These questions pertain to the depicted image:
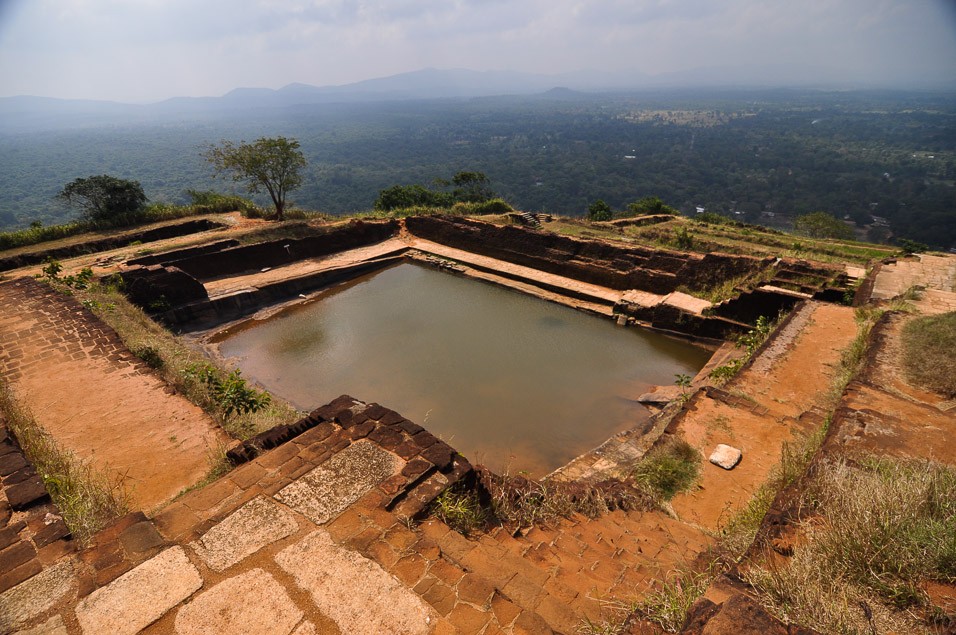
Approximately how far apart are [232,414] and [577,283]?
9.78m

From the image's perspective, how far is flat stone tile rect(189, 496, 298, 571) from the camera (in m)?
2.76

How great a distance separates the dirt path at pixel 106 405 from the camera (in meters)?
4.53

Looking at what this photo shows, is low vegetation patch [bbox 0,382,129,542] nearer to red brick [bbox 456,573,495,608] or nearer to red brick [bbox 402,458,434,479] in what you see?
red brick [bbox 402,458,434,479]

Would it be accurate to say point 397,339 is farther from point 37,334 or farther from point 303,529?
point 303,529

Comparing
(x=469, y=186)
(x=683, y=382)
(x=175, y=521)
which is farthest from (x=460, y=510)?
(x=469, y=186)

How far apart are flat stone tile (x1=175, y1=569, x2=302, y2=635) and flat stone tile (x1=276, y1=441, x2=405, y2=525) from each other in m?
0.52

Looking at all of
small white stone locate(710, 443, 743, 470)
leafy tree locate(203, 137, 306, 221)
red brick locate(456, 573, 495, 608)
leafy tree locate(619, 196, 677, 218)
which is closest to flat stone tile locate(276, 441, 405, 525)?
red brick locate(456, 573, 495, 608)

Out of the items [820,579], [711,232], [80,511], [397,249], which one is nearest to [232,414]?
[80,511]

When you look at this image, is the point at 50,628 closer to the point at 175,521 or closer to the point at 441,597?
the point at 175,521

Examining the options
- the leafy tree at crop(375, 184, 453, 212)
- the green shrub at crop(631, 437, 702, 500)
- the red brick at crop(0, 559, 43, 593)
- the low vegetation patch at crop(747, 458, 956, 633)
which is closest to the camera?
the low vegetation patch at crop(747, 458, 956, 633)

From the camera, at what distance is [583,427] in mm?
7379

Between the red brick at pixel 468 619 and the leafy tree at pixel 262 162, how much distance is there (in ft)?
54.9

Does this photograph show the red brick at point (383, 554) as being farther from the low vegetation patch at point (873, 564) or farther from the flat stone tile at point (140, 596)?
the low vegetation patch at point (873, 564)

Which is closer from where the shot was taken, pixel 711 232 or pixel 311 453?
pixel 311 453
